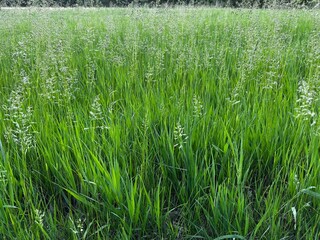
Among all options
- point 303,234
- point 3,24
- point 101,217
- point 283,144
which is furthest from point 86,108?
point 3,24


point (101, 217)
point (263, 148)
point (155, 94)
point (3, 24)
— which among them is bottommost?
point (101, 217)

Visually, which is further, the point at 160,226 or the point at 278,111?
the point at 278,111

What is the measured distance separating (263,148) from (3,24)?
487 centimetres

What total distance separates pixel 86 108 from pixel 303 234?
62.5 inches

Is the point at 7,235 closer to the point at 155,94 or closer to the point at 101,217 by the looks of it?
the point at 101,217

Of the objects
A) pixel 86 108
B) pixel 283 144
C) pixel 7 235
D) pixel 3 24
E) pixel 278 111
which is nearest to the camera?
pixel 7 235

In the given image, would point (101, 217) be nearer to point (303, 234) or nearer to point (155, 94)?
point (303, 234)

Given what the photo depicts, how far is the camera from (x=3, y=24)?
5.22 metres

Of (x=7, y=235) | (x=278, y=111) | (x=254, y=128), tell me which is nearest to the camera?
(x=7, y=235)

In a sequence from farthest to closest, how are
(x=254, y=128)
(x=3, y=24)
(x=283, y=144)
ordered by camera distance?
(x=3, y=24), (x=254, y=128), (x=283, y=144)

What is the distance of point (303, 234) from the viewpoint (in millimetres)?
1361

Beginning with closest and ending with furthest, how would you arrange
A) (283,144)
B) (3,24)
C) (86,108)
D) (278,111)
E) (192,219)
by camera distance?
(192,219), (283,144), (278,111), (86,108), (3,24)

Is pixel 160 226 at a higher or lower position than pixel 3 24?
lower

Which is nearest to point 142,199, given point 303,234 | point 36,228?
point 36,228
